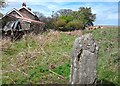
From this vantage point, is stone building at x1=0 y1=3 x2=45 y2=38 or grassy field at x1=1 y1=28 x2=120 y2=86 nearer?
grassy field at x1=1 y1=28 x2=120 y2=86

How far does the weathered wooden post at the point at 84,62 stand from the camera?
4688 mm

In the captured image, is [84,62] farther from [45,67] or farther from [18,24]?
[18,24]

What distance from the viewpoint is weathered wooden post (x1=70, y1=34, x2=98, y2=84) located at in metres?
4.69

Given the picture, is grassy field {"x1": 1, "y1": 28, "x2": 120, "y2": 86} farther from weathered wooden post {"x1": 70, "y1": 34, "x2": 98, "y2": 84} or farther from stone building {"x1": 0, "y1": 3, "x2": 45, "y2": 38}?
stone building {"x1": 0, "y1": 3, "x2": 45, "y2": 38}

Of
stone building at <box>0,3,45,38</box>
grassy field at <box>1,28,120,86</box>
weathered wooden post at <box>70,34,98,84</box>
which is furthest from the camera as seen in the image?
stone building at <box>0,3,45,38</box>

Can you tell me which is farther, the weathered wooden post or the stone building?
the stone building

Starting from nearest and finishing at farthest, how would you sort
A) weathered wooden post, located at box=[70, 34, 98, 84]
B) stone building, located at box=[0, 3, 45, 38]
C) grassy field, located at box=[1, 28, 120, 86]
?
weathered wooden post, located at box=[70, 34, 98, 84], grassy field, located at box=[1, 28, 120, 86], stone building, located at box=[0, 3, 45, 38]

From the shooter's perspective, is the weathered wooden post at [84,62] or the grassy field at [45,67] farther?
the grassy field at [45,67]

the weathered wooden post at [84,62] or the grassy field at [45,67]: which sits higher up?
the weathered wooden post at [84,62]

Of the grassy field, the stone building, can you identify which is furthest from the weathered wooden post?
the stone building

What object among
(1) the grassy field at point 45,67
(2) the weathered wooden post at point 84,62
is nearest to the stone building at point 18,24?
(1) the grassy field at point 45,67

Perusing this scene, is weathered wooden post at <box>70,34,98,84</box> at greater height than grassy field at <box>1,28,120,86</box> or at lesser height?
greater

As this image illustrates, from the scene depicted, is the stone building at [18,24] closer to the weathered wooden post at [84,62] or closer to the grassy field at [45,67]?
the grassy field at [45,67]

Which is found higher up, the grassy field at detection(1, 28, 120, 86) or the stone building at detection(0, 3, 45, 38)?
the stone building at detection(0, 3, 45, 38)
